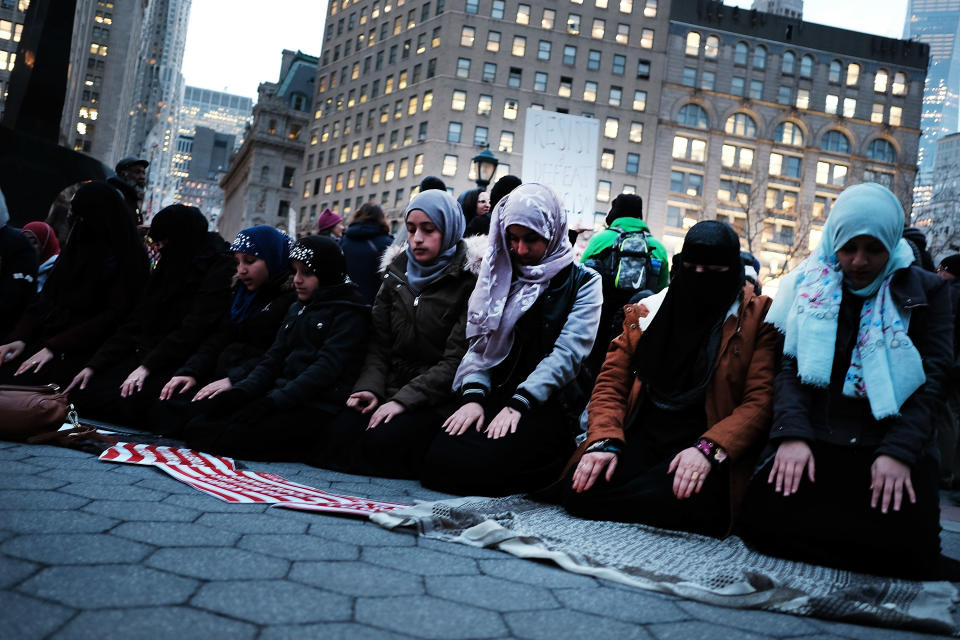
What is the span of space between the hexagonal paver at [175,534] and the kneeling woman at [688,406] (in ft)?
5.71

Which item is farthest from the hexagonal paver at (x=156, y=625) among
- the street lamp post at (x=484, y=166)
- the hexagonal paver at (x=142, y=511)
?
the street lamp post at (x=484, y=166)

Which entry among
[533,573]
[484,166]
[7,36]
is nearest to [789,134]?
[484,166]

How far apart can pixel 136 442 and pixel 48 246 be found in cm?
435

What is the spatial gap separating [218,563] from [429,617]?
0.77 m

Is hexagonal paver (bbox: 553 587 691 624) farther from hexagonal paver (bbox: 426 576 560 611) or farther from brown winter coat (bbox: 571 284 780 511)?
brown winter coat (bbox: 571 284 780 511)

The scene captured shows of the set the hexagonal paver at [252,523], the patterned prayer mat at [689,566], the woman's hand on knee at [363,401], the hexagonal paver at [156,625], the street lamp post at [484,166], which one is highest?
the street lamp post at [484,166]

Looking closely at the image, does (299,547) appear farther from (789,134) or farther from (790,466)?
(789,134)

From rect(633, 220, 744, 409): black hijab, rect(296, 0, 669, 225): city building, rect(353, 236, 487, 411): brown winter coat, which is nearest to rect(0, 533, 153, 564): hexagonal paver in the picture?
rect(353, 236, 487, 411): brown winter coat

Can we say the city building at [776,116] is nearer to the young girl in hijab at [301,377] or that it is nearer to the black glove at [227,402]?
the young girl in hijab at [301,377]

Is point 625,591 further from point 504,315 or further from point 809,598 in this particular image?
point 504,315

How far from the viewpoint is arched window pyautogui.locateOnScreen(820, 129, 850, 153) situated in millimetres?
59341

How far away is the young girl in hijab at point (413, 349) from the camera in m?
4.54

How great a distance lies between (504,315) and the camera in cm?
443

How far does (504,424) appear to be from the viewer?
4.08 metres
